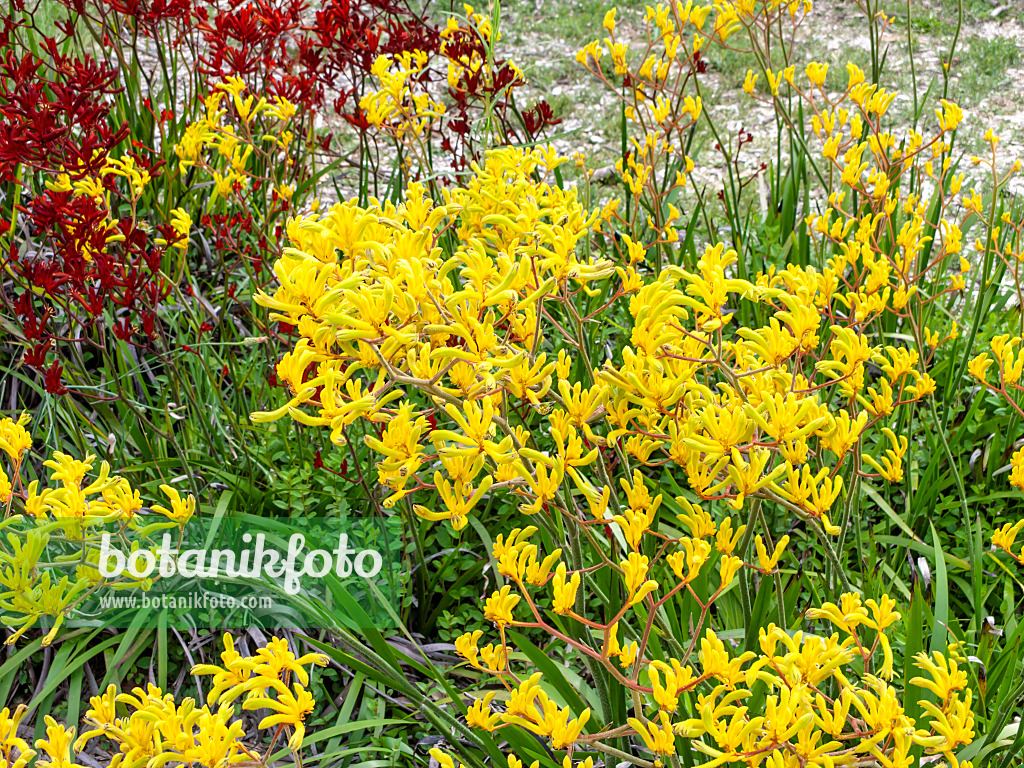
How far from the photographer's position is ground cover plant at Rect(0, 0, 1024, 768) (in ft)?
4.33

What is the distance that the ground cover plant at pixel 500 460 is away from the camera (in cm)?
132

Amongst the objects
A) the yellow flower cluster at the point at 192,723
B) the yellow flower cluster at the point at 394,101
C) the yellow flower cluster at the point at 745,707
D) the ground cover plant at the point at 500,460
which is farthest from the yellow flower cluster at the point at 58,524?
the yellow flower cluster at the point at 394,101

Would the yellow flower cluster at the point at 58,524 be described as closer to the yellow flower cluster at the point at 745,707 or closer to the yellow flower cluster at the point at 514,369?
the yellow flower cluster at the point at 514,369

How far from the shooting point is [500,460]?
50.6 inches

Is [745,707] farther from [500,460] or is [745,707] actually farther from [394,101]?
[394,101]

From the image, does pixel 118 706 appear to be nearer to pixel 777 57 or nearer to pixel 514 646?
pixel 514 646

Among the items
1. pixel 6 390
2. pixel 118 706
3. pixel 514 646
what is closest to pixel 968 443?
pixel 514 646

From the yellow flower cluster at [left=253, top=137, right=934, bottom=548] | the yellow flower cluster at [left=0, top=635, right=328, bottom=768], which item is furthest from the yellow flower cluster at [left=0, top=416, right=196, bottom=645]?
the yellow flower cluster at [left=253, top=137, right=934, bottom=548]

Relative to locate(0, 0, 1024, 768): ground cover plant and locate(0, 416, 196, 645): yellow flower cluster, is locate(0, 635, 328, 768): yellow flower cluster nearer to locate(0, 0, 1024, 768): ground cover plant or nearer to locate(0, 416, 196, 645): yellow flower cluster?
locate(0, 0, 1024, 768): ground cover plant

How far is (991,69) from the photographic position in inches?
263

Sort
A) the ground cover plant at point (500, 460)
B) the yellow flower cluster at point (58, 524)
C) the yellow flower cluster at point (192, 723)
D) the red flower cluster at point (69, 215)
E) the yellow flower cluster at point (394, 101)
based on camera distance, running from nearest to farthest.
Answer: the yellow flower cluster at point (192, 723) → the ground cover plant at point (500, 460) → the yellow flower cluster at point (58, 524) → the red flower cluster at point (69, 215) → the yellow flower cluster at point (394, 101)

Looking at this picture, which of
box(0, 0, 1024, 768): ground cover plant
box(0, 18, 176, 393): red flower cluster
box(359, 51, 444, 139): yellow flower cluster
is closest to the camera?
box(0, 0, 1024, 768): ground cover plant

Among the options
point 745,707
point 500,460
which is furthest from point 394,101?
point 745,707

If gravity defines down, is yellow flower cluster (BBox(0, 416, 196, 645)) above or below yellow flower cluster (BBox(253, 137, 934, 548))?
below
